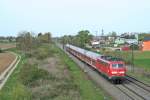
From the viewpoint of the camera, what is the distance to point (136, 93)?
3180 centimetres

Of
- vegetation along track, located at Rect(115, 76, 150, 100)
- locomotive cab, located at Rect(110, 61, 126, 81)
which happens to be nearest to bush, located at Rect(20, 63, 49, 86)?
locomotive cab, located at Rect(110, 61, 126, 81)

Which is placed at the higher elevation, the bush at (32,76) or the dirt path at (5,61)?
the bush at (32,76)

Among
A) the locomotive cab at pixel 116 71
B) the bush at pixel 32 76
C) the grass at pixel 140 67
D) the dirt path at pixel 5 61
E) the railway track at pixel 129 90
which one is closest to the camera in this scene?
the railway track at pixel 129 90

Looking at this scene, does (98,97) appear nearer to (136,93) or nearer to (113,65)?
(136,93)

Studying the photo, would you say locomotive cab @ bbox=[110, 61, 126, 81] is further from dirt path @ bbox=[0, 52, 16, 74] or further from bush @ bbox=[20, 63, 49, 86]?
dirt path @ bbox=[0, 52, 16, 74]

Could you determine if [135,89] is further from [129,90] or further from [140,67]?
[140,67]

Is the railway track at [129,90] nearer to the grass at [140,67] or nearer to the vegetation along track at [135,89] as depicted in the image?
the vegetation along track at [135,89]

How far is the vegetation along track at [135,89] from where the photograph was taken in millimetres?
30109

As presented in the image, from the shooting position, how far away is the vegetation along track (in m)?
30.1

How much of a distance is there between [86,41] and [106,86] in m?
125

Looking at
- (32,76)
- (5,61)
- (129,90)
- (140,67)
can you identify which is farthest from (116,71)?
(5,61)

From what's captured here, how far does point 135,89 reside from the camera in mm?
34656

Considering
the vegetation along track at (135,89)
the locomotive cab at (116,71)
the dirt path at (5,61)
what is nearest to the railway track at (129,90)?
the vegetation along track at (135,89)

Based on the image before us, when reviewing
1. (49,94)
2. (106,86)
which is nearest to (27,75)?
(106,86)
